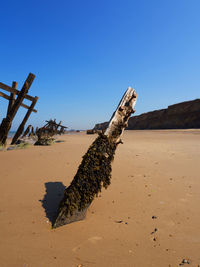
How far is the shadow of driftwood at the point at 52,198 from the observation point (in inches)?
103

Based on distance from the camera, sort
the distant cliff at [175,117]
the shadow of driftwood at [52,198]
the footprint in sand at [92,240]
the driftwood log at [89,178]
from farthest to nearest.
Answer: the distant cliff at [175,117] → the shadow of driftwood at [52,198] → the driftwood log at [89,178] → the footprint in sand at [92,240]

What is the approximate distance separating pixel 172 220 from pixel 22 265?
6.62 ft

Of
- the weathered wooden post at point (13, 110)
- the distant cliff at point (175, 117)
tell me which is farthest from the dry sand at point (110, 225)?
the distant cliff at point (175, 117)

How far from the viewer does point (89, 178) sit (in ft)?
8.20

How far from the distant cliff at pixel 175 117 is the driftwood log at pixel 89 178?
25923mm

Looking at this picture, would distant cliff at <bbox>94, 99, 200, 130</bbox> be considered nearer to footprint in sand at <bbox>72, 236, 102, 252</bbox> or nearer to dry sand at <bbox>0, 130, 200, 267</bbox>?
dry sand at <bbox>0, 130, 200, 267</bbox>

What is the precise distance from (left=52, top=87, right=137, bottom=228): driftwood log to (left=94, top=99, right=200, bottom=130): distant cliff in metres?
25.9

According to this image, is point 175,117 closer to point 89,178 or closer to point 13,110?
point 13,110

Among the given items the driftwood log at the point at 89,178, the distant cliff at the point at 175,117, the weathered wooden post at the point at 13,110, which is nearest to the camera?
the driftwood log at the point at 89,178

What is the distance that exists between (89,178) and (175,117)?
37.5 meters

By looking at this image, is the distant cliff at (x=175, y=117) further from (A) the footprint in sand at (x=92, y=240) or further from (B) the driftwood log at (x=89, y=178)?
(A) the footprint in sand at (x=92, y=240)

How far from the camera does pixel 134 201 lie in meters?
3.04

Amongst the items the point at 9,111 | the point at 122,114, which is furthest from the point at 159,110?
the point at 122,114

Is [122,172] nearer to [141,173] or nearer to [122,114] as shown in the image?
[141,173]
